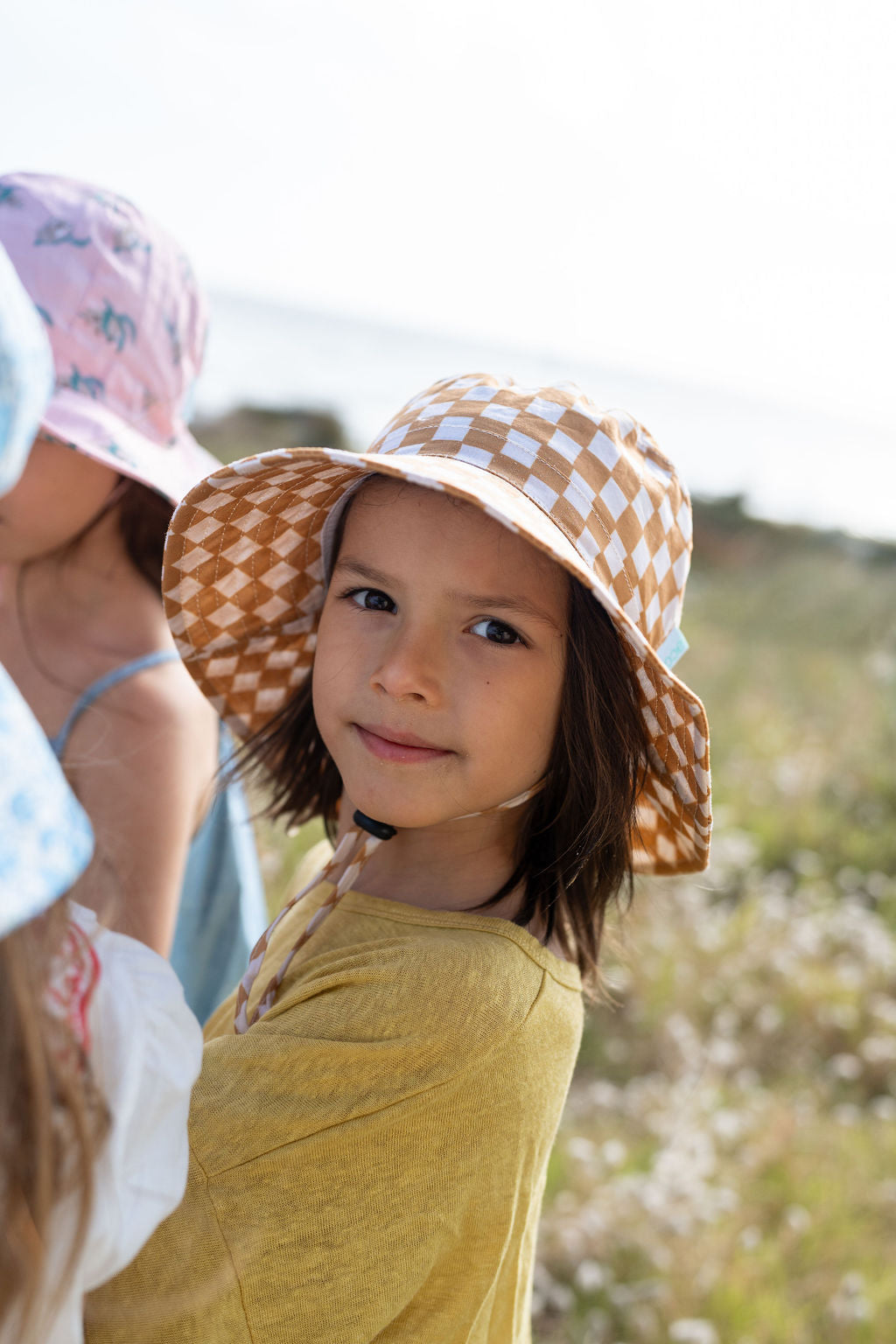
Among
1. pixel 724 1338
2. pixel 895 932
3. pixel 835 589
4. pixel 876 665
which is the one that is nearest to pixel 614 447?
pixel 724 1338

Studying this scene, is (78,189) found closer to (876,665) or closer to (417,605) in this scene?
(417,605)

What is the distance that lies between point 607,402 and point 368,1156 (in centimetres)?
107

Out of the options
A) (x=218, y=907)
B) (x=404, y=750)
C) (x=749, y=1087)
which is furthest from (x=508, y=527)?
(x=749, y=1087)

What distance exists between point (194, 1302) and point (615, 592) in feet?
3.13

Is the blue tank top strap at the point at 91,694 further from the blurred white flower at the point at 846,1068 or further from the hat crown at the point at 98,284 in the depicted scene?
the blurred white flower at the point at 846,1068

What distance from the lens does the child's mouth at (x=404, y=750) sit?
1.45 m

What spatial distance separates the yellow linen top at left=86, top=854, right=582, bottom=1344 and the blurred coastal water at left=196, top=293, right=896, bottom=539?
867mm

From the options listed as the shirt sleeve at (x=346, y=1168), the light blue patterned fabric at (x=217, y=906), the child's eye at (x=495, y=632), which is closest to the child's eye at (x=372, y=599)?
the child's eye at (x=495, y=632)

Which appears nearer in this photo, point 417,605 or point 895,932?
point 417,605

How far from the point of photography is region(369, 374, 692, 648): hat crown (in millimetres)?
1444

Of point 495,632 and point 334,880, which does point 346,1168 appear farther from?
point 495,632

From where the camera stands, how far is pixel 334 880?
5.23 ft

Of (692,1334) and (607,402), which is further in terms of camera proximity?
(692,1334)

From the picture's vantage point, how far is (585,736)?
1.54 metres
